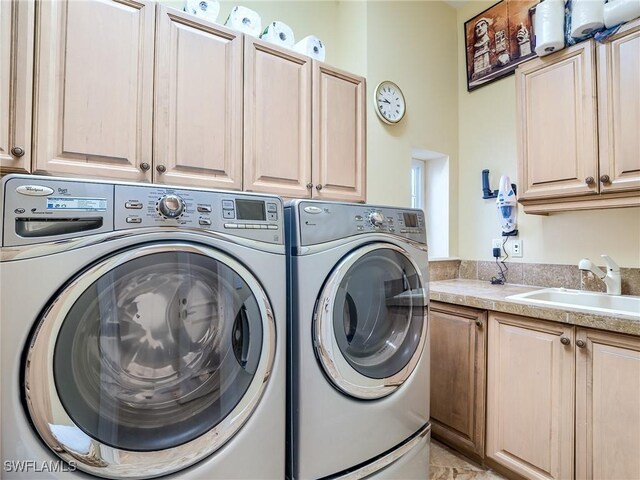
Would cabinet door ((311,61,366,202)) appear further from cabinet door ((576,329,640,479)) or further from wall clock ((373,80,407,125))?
cabinet door ((576,329,640,479))

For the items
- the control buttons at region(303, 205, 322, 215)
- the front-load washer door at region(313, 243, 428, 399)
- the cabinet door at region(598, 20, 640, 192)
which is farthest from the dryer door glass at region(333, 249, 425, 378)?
the cabinet door at region(598, 20, 640, 192)

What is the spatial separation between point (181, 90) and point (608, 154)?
2001 mm

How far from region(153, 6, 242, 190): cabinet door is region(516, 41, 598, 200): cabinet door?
5.32 ft

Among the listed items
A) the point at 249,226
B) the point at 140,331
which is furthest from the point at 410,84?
the point at 140,331

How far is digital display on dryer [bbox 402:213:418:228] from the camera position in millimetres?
1417

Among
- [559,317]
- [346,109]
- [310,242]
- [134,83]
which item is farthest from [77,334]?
[559,317]

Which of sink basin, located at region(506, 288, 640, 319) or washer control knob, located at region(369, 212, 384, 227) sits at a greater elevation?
washer control knob, located at region(369, 212, 384, 227)

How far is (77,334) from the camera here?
2.57ft

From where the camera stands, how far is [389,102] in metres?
2.24

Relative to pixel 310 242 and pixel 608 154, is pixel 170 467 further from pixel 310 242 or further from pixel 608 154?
pixel 608 154

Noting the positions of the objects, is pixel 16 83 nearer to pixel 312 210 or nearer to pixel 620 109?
pixel 312 210

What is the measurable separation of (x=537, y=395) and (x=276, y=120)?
5.72ft

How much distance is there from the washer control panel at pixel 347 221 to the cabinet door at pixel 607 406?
81cm

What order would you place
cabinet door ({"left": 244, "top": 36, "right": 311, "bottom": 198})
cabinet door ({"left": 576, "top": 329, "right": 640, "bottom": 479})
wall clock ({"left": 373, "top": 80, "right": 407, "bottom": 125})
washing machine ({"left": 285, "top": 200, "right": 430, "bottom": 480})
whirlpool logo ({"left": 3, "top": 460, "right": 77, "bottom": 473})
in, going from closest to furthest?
whirlpool logo ({"left": 3, "top": 460, "right": 77, "bottom": 473})
washing machine ({"left": 285, "top": 200, "right": 430, "bottom": 480})
cabinet door ({"left": 576, "top": 329, "right": 640, "bottom": 479})
cabinet door ({"left": 244, "top": 36, "right": 311, "bottom": 198})
wall clock ({"left": 373, "top": 80, "right": 407, "bottom": 125})
